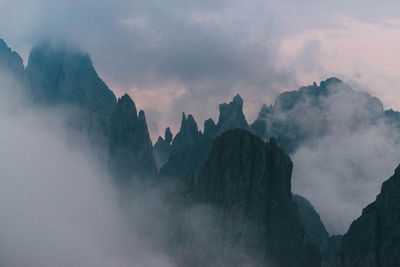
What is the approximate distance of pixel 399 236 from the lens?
195625 millimetres

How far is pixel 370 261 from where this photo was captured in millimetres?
199125

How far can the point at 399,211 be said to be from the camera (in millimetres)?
199875

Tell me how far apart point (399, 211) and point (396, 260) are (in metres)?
14.8

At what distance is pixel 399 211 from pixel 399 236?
800 cm

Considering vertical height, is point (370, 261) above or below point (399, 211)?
below

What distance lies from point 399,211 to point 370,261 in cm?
1687

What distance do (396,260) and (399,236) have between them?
696 cm

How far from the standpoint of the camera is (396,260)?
194m

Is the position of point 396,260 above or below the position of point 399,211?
below

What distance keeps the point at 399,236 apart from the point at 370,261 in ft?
37.1
